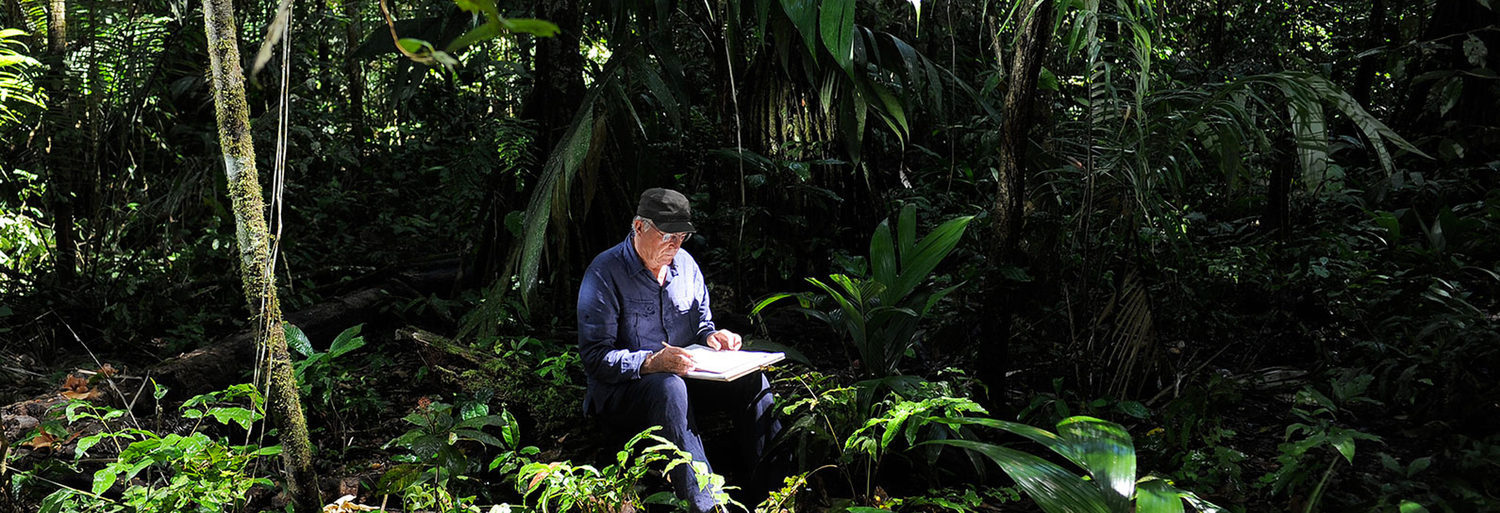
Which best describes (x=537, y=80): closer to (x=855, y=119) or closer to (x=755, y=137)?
(x=755, y=137)

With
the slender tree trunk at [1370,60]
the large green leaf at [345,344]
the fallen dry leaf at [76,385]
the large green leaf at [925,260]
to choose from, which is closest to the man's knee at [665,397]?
the large green leaf at [925,260]

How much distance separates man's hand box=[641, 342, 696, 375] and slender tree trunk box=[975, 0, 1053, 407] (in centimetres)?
106

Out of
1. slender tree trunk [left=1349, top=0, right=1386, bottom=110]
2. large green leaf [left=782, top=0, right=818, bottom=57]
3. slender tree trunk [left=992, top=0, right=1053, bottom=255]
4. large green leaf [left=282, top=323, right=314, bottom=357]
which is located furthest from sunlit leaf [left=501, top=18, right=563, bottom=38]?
slender tree trunk [left=1349, top=0, right=1386, bottom=110]

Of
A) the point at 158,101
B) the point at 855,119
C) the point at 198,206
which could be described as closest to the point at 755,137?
the point at 855,119

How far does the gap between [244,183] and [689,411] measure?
56.0 inches

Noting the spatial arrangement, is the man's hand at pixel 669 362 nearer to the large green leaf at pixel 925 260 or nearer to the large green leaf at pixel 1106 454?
the large green leaf at pixel 925 260

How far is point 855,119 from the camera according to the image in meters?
3.92

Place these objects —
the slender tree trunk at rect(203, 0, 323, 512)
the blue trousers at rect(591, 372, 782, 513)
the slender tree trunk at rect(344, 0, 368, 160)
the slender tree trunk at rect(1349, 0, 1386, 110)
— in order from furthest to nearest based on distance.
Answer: the slender tree trunk at rect(344, 0, 368, 160) → the slender tree trunk at rect(1349, 0, 1386, 110) → the blue trousers at rect(591, 372, 782, 513) → the slender tree trunk at rect(203, 0, 323, 512)

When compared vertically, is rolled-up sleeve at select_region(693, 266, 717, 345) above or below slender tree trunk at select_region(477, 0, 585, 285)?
below

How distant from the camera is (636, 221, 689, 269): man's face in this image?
9.79ft

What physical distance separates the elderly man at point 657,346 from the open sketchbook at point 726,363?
0.05m

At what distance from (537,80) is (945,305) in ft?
7.09

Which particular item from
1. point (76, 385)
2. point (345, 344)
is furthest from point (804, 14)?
point (76, 385)

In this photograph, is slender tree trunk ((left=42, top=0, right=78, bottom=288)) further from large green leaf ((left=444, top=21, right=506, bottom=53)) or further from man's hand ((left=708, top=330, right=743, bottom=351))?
large green leaf ((left=444, top=21, right=506, bottom=53))
